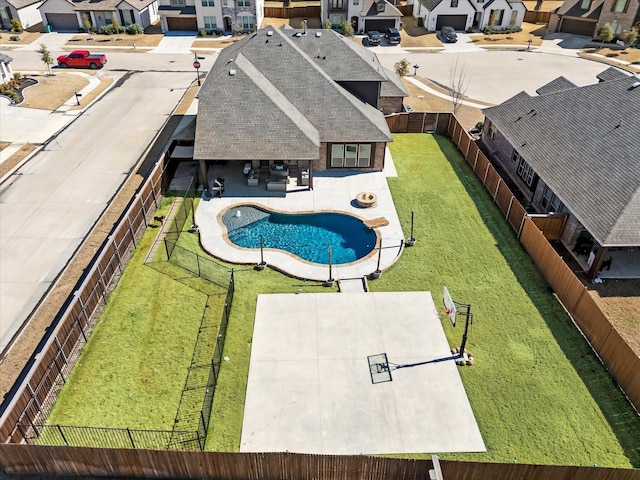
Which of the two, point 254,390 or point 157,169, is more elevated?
point 157,169

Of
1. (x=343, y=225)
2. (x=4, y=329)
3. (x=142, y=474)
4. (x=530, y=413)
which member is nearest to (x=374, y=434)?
(x=530, y=413)

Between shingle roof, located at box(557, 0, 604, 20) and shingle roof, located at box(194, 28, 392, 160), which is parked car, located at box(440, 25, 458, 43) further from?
shingle roof, located at box(194, 28, 392, 160)

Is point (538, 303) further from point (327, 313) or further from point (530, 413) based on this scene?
point (327, 313)

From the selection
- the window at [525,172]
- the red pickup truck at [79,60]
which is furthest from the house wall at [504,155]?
the red pickup truck at [79,60]

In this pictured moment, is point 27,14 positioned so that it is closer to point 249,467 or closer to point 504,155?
point 504,155

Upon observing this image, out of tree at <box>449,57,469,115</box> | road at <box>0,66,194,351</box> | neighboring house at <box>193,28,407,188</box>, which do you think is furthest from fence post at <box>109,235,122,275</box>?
tree at <box>449,57,469,115</box>

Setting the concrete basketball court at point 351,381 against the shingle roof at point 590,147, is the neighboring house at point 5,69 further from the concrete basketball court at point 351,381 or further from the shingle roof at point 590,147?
the shingle roof at point 590,147

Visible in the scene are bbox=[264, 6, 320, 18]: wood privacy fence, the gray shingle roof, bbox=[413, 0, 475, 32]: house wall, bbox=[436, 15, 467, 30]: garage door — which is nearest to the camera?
the gray shingle roof
